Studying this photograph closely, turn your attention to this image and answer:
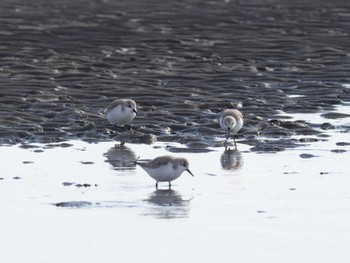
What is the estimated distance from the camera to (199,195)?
16.4 m

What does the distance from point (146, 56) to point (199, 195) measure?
48.7 ft

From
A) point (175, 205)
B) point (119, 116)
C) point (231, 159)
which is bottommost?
point (175, 205)

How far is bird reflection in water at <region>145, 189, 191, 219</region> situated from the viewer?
15203mm

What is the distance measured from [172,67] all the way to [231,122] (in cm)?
913

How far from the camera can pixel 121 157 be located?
19.3 meters

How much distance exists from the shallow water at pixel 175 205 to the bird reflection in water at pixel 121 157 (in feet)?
0.05

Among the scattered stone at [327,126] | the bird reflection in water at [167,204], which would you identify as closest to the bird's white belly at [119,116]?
the scattered stone at [327,126]

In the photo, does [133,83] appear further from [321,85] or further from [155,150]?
[155,150]

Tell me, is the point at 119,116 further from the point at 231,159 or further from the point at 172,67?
the point at 172,67

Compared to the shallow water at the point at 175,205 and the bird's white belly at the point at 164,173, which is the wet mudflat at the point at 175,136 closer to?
the shallow water at the point at 175,205

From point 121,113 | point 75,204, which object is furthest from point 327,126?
point 75,204

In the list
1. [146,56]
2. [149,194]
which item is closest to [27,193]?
[149,194]

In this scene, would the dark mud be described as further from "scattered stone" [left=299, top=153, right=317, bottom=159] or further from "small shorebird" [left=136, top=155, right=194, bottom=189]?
"small shorebird" [left=136, top=155, right=194, bottom=189]

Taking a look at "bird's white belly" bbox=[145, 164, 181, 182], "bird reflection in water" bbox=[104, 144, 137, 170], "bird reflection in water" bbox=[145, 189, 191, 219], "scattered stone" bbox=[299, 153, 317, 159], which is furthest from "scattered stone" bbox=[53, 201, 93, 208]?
"scattered stone" bbox=[299, 153, 317, 159]
